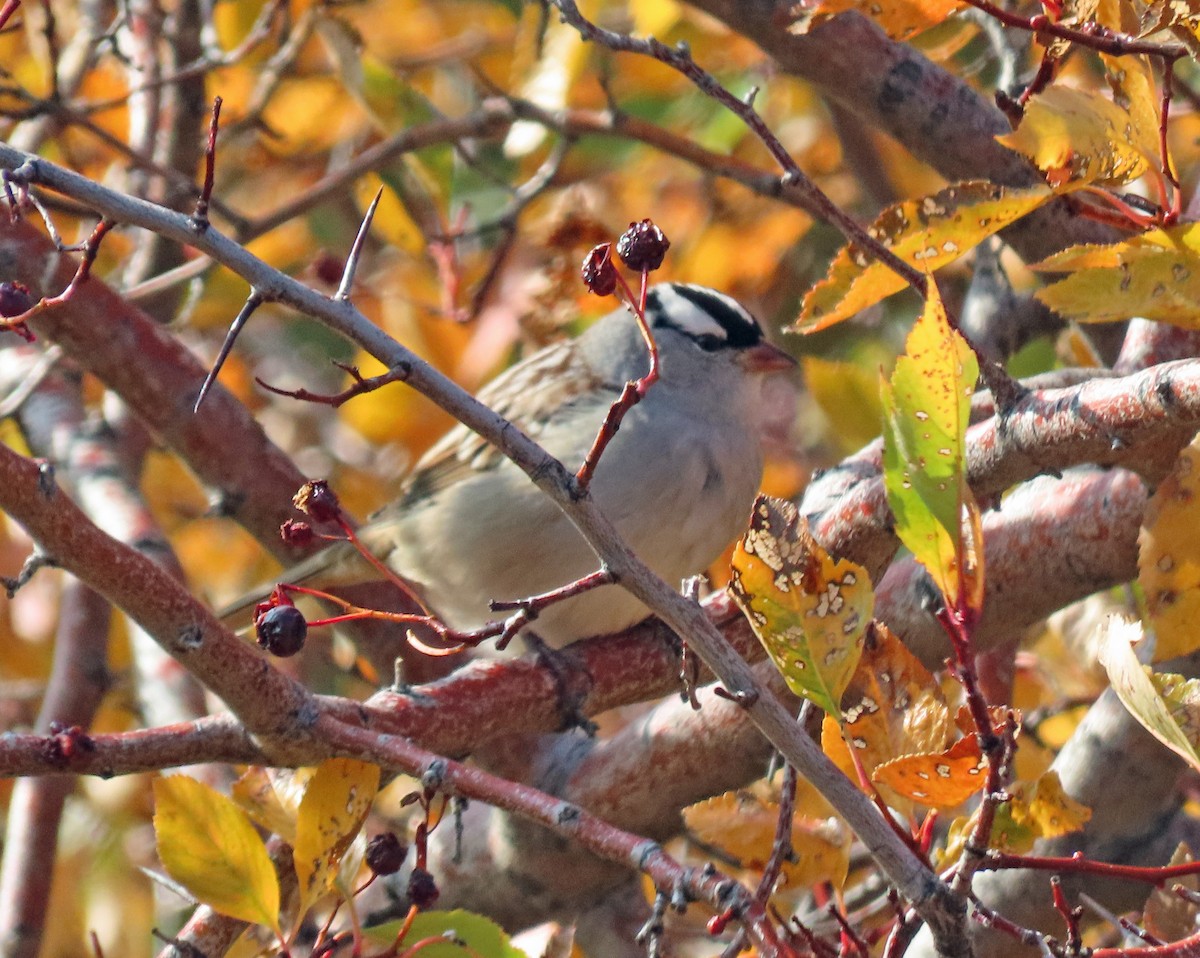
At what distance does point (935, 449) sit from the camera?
46.2 inches

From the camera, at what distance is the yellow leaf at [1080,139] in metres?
1.38

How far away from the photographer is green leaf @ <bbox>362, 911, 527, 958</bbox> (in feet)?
5.12

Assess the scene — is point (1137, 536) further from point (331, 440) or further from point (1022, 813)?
point (331, 440)

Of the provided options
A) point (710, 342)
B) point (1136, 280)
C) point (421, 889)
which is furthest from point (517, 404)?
point (1136, 280)

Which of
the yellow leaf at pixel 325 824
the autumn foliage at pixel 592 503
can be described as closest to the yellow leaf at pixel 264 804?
the autumn foliage at pixel 592 503

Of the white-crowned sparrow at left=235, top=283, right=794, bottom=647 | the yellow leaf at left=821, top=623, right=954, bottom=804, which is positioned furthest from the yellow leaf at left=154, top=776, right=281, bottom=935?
the white-crowned sparrow at left=235, top=283, right=794, bottom=647

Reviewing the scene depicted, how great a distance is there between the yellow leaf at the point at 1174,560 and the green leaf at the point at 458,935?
735mm

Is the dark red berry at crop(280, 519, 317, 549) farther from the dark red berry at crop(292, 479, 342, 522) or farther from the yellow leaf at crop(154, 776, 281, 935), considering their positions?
the yellow leaf at crop(154, 776, 281, 935)

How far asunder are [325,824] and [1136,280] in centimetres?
93

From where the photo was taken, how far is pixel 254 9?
3.35 meters

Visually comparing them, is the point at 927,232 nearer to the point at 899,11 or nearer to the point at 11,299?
the point at 899,11

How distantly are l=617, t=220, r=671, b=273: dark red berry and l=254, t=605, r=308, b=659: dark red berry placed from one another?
445mm

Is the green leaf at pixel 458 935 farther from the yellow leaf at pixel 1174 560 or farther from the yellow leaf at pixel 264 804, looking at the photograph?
the yellow leaf at pixel 1174 560

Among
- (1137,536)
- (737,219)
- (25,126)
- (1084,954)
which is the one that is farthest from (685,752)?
(25,126)
